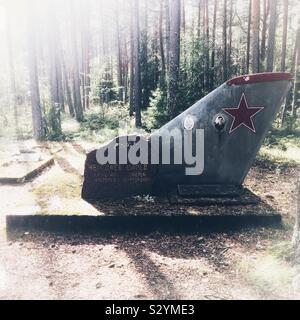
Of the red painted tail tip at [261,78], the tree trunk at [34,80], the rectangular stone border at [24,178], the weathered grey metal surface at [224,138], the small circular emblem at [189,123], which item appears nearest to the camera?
the red painted tail tip at [261,78]

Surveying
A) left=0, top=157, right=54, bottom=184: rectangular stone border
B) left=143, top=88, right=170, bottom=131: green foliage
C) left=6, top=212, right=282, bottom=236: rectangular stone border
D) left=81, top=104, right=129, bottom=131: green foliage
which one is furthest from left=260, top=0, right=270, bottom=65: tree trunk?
left=6, top=212, right=282, bottom=236: rectangular stone border

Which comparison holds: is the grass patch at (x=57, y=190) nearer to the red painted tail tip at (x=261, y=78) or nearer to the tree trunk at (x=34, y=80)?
the red painted tail tip at (x=261, y=78)

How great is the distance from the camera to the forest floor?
4.41 m

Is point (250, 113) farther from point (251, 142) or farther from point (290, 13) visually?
point (290, 13)

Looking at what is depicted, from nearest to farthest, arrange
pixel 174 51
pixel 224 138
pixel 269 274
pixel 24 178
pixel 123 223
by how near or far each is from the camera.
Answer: pixel 269 274
pixel 123 223
pixel 224 138
pixel 24 178
pixel 174 51

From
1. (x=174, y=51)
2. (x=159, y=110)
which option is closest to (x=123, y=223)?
(x=174, y=51)

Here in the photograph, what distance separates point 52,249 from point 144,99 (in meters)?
18.4

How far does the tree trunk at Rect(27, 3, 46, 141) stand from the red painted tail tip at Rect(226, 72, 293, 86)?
36.2ft

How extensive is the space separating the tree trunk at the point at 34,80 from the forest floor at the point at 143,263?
31.5 ft

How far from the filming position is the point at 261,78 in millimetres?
7031

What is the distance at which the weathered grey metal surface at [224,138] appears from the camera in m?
7.21

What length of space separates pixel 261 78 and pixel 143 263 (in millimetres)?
4234

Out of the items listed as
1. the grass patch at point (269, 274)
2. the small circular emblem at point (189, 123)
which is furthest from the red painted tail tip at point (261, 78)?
the grass patch at point (269, 274)

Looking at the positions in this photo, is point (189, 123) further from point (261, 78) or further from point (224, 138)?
point (261, 78)
